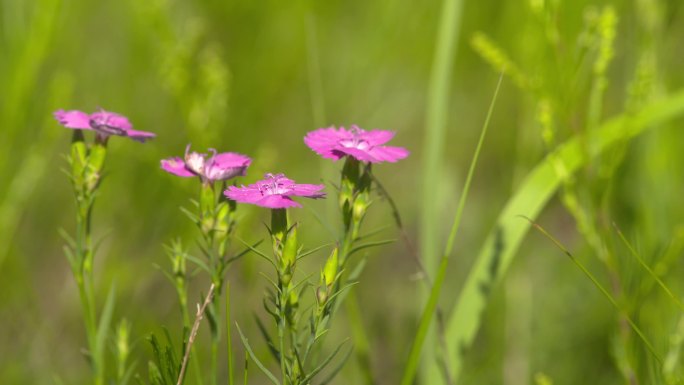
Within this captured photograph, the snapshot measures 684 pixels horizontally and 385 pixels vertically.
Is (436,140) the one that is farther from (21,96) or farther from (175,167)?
(21,96)

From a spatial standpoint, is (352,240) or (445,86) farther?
(445,86)

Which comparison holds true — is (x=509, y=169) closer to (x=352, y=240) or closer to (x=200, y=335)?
(x=200, y=335)

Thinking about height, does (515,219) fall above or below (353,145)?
below

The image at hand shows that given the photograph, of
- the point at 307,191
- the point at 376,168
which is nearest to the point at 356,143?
the point at 307,191

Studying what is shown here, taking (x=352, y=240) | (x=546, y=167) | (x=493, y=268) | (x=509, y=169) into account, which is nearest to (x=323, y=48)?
(x=509, y=169)

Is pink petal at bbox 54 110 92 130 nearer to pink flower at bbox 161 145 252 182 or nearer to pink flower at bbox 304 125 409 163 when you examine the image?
pink flower at bbox 161 145 252 182

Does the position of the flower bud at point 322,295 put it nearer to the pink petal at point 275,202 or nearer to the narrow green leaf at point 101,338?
the pink petal at point 275,202
